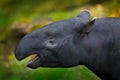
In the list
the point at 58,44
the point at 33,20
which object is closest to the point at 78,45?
the point at 58,44

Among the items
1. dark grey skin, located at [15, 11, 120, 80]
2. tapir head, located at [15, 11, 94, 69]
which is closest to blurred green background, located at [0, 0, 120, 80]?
dark grey skin, located at [15, 11, 120, 80]

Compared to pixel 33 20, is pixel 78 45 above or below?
above

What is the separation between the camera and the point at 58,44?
166 inches

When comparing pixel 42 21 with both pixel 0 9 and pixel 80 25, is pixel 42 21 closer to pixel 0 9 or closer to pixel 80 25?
pixel 0 9

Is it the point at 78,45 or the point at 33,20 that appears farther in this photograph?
the point at 33,20

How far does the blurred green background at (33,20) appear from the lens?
6.11 metres

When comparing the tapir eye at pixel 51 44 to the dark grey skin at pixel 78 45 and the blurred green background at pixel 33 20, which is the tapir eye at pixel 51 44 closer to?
the dark grey skin at pixel 78 45

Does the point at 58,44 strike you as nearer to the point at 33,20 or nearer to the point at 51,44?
the point at 51,44

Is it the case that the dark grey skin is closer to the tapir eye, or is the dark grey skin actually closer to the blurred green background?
the tapir eye

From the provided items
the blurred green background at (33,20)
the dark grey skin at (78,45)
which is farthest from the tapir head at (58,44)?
the blurred green background at (33,20)

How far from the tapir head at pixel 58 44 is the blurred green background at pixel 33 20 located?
131 cm

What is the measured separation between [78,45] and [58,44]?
155 millimetres

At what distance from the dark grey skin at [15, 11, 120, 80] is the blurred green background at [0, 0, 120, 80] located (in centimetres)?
121

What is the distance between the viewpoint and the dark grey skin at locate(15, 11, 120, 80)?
4180 mm
